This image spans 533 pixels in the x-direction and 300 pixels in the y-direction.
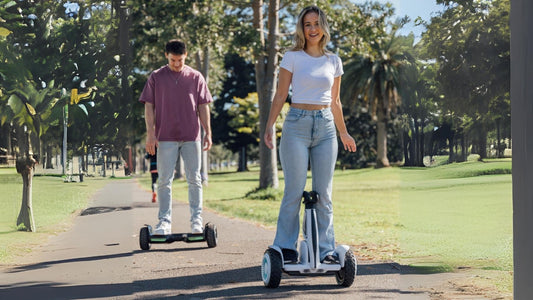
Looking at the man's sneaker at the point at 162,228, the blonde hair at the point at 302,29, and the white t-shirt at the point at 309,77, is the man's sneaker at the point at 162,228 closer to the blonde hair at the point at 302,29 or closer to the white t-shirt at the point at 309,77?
the white t-shirt at the point at 309,77

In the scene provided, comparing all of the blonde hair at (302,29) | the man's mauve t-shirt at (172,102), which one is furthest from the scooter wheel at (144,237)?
the blonde hair at (302,29)

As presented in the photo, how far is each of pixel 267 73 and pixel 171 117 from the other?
1153 centimetres

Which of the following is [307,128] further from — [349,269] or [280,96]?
[349,269]

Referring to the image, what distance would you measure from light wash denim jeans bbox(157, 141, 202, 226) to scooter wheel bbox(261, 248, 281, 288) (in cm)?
256

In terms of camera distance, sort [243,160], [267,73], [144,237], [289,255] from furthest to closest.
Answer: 1. [243,160]
2. [267,73]
3. [144,237]
4. [289,255]

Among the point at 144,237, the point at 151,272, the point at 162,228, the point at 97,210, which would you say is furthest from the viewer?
the point at 97,210

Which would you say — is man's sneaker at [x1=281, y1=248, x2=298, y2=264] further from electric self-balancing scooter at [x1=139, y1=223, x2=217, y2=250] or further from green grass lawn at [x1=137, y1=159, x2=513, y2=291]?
electric self-balancing scooter at [x1=139, y1=223, x2=217, y2=250]

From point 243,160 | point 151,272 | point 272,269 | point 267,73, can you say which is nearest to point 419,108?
point 272,269

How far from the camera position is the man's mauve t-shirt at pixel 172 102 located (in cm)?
729

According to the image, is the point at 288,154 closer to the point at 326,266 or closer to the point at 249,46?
the point at 326,266

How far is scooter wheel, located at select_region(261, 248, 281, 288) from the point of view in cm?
490

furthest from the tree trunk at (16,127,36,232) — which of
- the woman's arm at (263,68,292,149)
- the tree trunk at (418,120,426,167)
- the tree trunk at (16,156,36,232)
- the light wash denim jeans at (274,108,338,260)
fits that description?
the tree trunk at (418,120,426,167)

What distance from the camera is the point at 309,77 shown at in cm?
521

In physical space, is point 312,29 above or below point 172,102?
above
